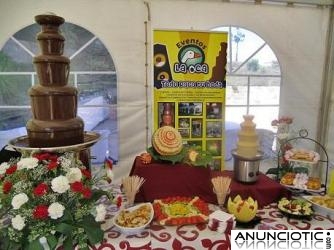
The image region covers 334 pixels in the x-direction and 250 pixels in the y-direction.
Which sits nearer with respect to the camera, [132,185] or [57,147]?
→ [57,147]

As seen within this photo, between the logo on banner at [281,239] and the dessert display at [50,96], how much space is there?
85 cm

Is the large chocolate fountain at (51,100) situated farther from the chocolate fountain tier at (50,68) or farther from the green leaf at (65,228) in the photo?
the green leaf at (65,228)

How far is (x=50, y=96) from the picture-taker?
1.17 metres

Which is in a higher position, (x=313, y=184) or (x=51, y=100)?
(x=51, y=100)

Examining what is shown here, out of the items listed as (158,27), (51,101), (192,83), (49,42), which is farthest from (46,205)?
(158,27)

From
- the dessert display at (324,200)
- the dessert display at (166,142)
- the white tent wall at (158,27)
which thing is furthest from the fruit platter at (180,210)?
the white tent wall at (158,27)

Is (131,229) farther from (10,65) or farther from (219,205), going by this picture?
(10,65)

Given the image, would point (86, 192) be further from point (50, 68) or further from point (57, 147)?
point (50, 68)

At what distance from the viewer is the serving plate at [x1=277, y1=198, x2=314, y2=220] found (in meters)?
1.31

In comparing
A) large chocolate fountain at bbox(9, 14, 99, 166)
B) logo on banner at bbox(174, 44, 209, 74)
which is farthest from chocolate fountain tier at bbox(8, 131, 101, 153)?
logo on banner at bbox(174, 44, 209, 74)

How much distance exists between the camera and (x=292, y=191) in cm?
159

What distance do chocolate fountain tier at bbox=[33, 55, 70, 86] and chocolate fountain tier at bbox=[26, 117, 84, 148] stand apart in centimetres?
18

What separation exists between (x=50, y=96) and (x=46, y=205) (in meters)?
0.46

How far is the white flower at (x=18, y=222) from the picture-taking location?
0.94 metres
